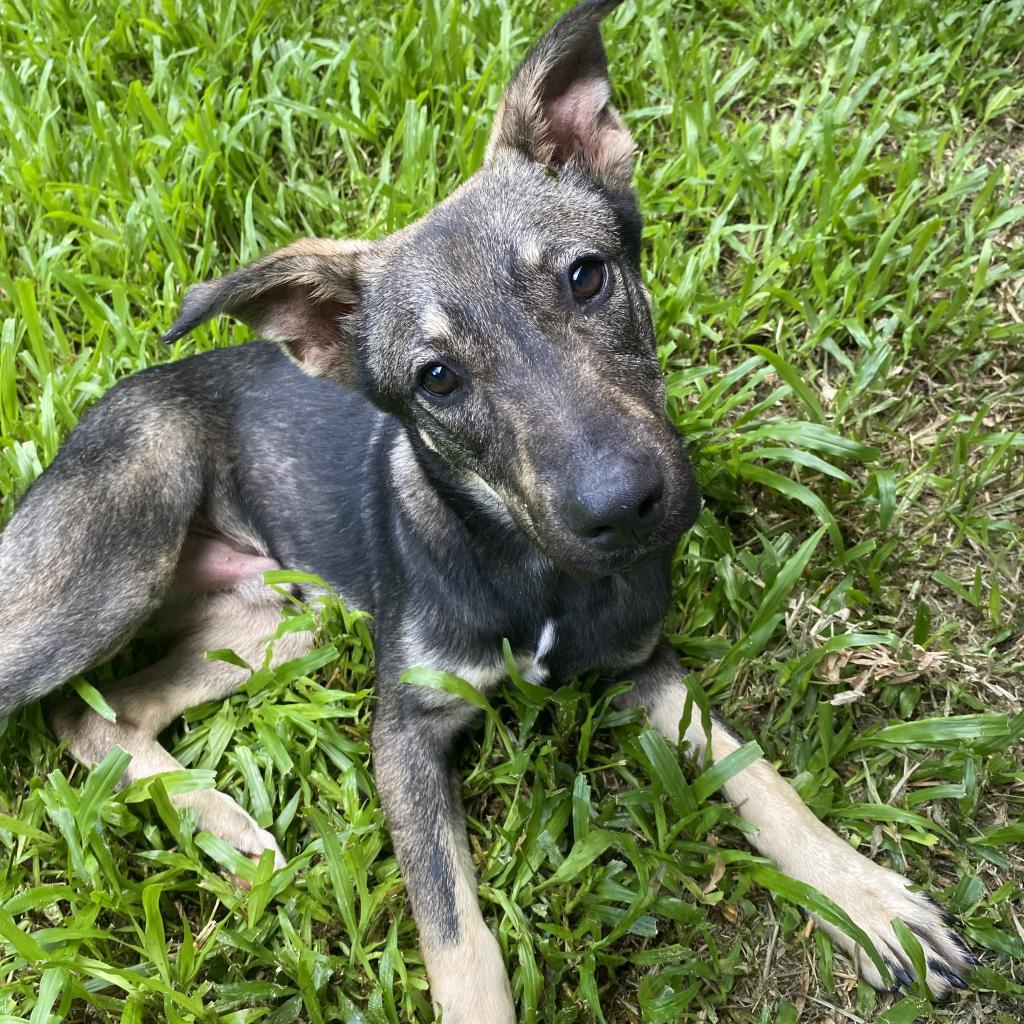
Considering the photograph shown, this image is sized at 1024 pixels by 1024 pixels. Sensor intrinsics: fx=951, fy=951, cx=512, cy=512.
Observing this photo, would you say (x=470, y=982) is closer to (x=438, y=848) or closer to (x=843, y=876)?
(x=438, y=848)

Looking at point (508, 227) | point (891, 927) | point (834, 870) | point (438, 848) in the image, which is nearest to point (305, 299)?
point (508, 227)

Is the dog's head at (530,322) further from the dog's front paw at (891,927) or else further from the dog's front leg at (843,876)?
the dog's front paw at (891,927)

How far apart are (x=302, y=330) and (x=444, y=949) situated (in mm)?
2061

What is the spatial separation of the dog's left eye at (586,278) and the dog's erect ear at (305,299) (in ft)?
2.64

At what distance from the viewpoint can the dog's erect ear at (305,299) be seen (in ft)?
9.44

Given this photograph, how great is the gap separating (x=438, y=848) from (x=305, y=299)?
1.87 meters

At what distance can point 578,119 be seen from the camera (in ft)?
10.6

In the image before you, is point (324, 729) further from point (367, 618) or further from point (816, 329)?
point (816, 329)

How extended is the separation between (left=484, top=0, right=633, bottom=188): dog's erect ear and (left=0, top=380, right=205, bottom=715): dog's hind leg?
1.76 meters

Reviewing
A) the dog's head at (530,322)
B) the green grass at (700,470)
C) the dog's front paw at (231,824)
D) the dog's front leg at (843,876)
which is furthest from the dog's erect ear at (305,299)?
the dog's front leg at (843,876)

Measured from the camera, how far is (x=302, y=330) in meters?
3.23

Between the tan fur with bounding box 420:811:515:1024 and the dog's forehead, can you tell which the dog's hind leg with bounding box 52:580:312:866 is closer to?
the tan fur with bounding box 420:811:515:1024

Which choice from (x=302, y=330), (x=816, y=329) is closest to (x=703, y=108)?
(x=816, y=329)

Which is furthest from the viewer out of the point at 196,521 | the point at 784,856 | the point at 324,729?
the point at 196,521
